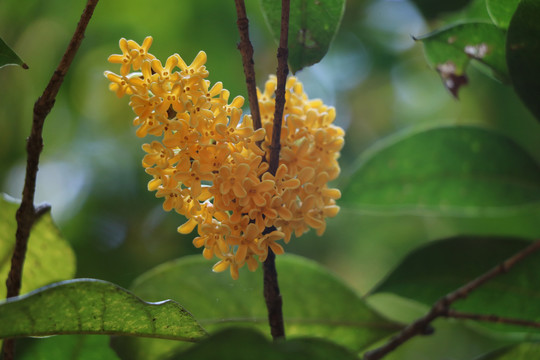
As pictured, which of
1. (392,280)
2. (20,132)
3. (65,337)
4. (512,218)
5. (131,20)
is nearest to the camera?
(65,337)

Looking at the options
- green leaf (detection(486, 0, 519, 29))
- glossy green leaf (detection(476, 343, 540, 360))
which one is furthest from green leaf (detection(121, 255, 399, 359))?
green leaf (detection(486, 0, 519, 29))

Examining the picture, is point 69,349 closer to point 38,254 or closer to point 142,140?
point 38,254

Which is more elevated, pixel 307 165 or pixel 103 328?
pixel 307 165

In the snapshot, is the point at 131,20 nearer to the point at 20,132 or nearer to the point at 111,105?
the point at 111,105

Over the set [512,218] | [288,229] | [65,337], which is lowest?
[512,218]

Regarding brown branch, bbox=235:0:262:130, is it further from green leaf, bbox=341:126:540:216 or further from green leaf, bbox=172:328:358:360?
green leaf, bbox=341:126:540:216

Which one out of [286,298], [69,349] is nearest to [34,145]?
[69,349]

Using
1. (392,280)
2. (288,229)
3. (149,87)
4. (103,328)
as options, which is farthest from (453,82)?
(103,328)
